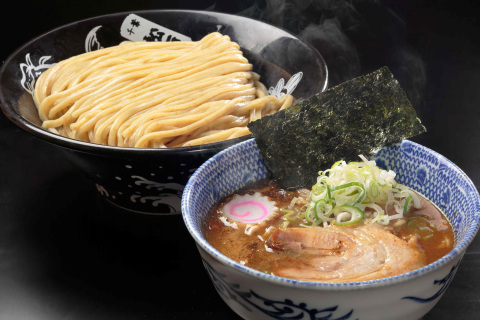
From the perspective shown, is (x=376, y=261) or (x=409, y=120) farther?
(x=409, y=120)

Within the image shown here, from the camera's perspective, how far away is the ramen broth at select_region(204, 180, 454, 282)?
1.49 metres

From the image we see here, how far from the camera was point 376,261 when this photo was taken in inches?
58.7

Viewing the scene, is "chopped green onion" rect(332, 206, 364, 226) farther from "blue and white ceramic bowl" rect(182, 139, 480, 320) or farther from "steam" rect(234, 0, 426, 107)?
"steam" rect(234, 0, 426, 107)

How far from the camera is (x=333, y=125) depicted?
1.96 m

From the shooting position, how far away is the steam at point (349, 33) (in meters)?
3.07

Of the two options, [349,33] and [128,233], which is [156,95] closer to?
[128,233]

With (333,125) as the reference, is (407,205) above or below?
below

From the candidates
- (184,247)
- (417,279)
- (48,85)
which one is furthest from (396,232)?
(48,85)

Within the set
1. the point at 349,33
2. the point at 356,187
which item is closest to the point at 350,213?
the point at 356,187

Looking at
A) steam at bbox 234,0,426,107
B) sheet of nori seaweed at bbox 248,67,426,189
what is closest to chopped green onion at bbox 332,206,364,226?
sheet of nori seaweed at bbox 248,67,426,189

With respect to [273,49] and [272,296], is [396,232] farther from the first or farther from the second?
[273,49]

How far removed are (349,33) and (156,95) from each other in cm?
164

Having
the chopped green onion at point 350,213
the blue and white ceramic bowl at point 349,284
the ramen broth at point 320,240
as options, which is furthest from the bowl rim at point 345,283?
the chopped green onion at point 350,213

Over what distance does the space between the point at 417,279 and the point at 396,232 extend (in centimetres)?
35
